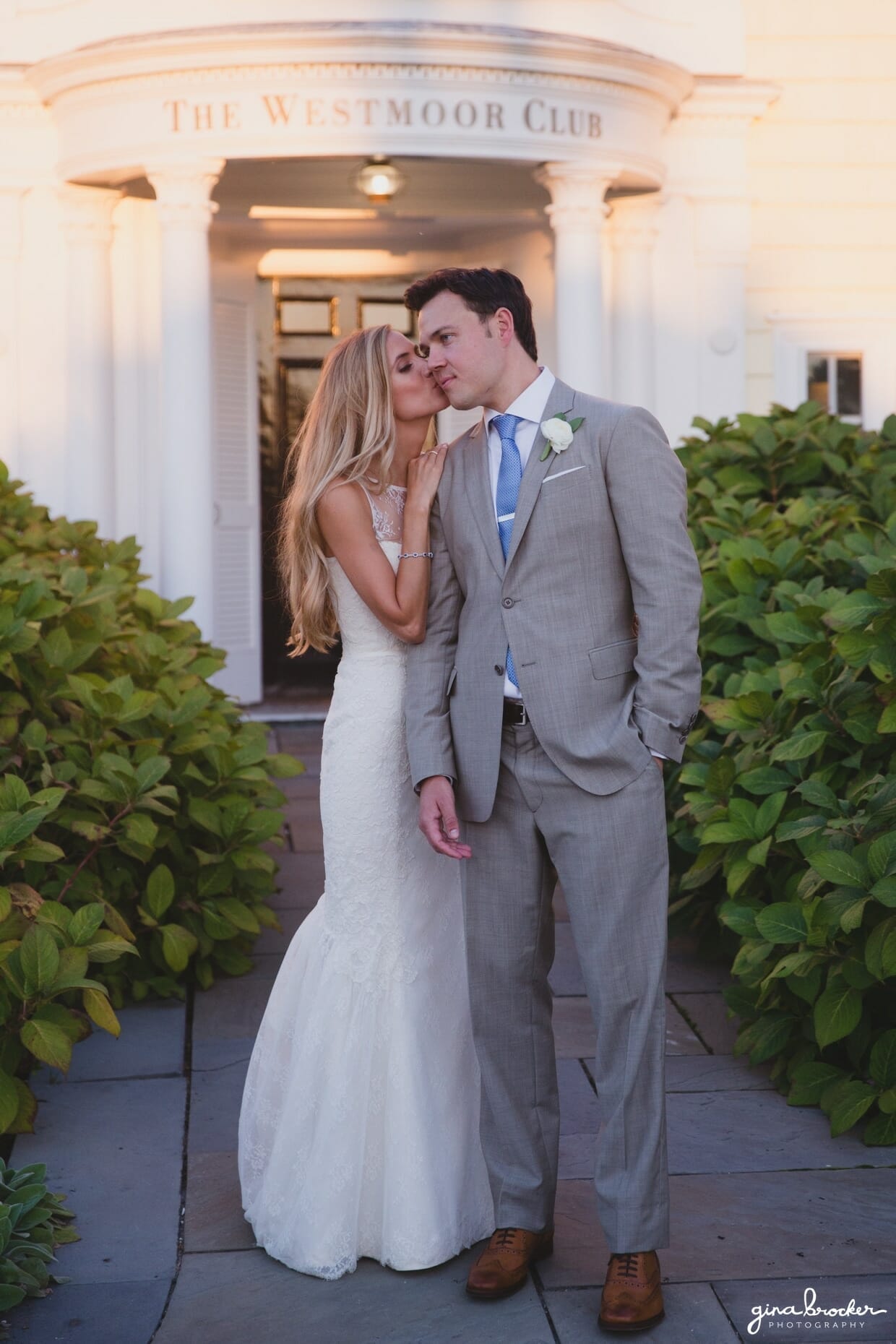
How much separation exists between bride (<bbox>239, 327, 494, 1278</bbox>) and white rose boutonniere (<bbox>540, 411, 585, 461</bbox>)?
0.32 m

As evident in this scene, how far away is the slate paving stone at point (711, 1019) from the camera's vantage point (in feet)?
15.0

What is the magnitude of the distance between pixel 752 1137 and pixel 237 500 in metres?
7.58

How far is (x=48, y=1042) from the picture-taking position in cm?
351

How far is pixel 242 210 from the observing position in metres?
10.4

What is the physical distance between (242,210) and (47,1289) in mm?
8370

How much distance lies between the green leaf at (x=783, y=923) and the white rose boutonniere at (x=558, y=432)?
142cm

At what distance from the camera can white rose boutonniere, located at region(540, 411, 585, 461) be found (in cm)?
295

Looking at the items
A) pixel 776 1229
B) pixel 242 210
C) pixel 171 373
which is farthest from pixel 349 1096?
pixel 242 210

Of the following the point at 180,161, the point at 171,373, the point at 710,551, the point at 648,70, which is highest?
the point at 648,70

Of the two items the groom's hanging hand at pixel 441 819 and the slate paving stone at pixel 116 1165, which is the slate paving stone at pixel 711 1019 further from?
the groom's hanging hand at pixel 441 819

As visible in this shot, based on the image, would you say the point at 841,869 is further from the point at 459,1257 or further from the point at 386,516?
the point at 386,516

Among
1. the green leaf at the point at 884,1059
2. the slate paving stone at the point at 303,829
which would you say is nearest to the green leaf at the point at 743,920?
the green leaf at the point at 884,1059

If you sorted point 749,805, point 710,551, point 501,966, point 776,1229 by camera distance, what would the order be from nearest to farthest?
1. point 501,966
2. point 776,1229
3. point 749,805
4. point 710,551

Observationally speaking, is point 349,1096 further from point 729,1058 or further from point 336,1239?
point 729,1058
